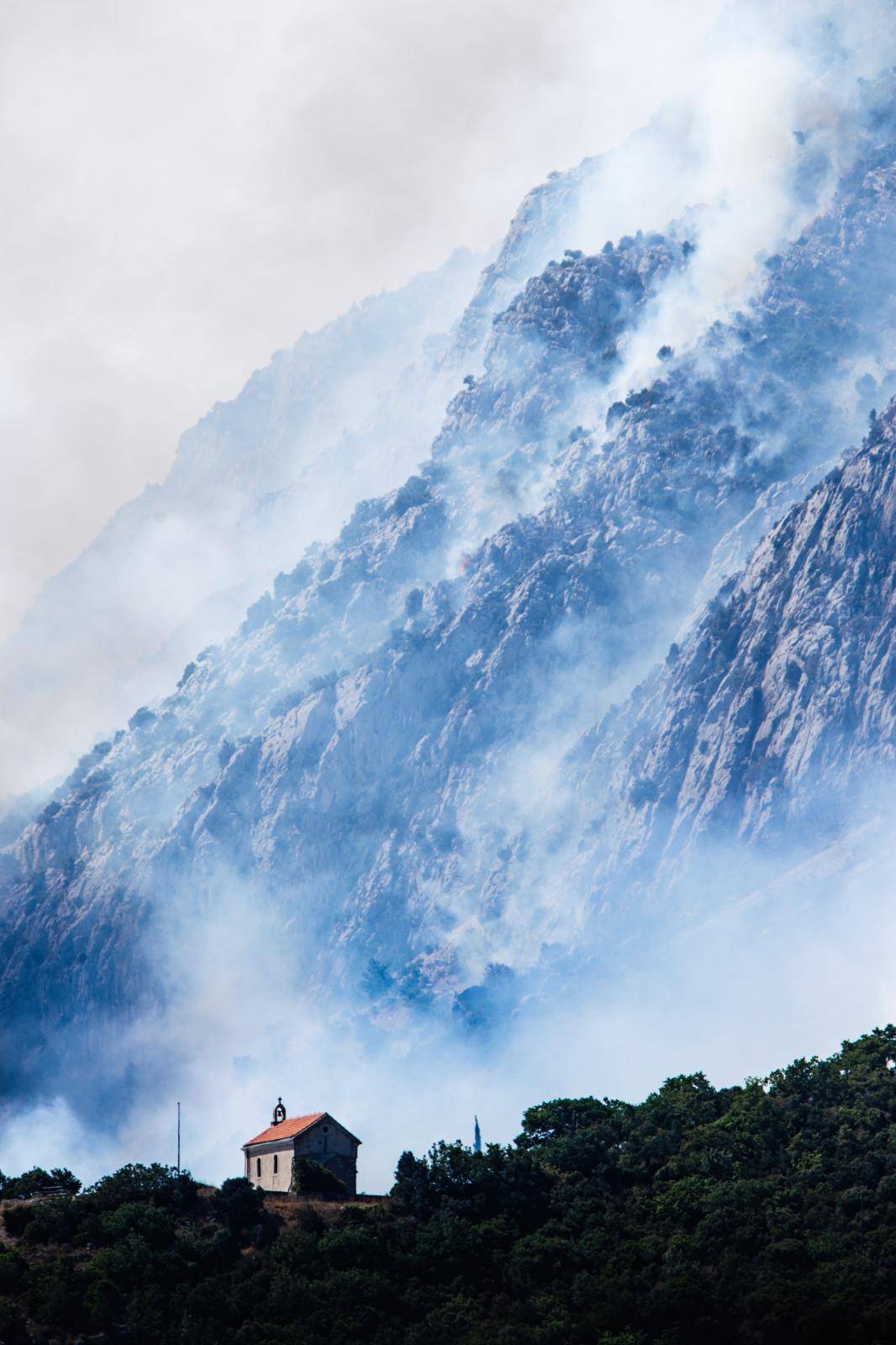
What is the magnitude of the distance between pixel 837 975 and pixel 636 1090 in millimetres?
26031

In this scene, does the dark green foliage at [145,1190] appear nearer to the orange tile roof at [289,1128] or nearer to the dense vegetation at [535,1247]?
the dense vegetation at [535,1247]

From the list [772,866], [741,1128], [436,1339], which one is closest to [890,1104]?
[741,1128]

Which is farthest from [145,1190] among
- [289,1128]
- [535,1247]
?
[535,1247]

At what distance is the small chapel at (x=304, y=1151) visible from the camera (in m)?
112

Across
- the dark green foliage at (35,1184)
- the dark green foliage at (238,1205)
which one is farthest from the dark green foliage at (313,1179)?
the dark green foliage at (35,1184)

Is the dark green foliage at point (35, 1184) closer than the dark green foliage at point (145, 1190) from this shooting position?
No

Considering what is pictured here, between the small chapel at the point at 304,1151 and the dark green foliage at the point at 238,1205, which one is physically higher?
the small chapel at the point at 304,1151

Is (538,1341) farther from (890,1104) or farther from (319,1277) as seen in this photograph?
(890,1104)

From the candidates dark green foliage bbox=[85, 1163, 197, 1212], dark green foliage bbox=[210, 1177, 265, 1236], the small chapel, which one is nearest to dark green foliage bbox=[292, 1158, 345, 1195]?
the small chapel

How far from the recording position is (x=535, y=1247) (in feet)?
336

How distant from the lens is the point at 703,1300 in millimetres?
93625

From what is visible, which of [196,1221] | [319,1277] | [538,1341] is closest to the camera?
[538,1341]

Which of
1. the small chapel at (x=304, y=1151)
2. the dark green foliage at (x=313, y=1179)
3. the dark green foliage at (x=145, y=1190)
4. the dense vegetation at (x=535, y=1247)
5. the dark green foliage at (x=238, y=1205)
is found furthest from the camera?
the small chapel at (x=304, y=1151)

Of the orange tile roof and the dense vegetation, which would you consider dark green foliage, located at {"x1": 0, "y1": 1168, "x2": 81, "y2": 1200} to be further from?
the orange tile roof
